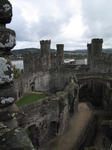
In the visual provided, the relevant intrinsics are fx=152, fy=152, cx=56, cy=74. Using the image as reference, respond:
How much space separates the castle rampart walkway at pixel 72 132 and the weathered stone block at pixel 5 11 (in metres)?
10.5

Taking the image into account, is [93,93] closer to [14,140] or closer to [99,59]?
[99,59]

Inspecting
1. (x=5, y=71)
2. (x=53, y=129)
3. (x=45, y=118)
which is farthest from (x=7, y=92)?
(x=53, y=129)

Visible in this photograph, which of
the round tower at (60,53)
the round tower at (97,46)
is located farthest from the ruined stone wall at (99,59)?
the round tower at (60,53)

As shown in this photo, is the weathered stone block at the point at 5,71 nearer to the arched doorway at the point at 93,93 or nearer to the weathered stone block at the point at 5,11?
the weathered stone block at the point at 5,11

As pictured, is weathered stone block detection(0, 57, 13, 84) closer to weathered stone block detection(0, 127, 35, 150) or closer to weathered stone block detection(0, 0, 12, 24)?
weathered stone block detection(0, 0, 12, 24)

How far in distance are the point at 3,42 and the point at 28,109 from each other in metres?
8.54

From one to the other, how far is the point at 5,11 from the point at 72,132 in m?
12.2

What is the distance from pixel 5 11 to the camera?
7.13 feet

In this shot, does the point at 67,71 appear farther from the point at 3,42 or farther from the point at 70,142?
the point at 3,42

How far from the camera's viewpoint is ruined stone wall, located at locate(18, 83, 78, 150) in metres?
10.1

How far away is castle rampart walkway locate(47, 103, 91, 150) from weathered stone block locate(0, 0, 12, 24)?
10.5m

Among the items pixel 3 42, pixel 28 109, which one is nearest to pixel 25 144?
pixel 3 42

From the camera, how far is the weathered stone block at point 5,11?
2135 mm

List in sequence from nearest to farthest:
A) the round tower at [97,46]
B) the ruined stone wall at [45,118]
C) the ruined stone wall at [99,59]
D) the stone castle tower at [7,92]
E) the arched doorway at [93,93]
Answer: the stone castle tower at [7,92] < the ruined stone wall at [45,118] < the arched doorway at [93,93] < the ruined stone wall at [99,59] < the round tower at [97,46]
